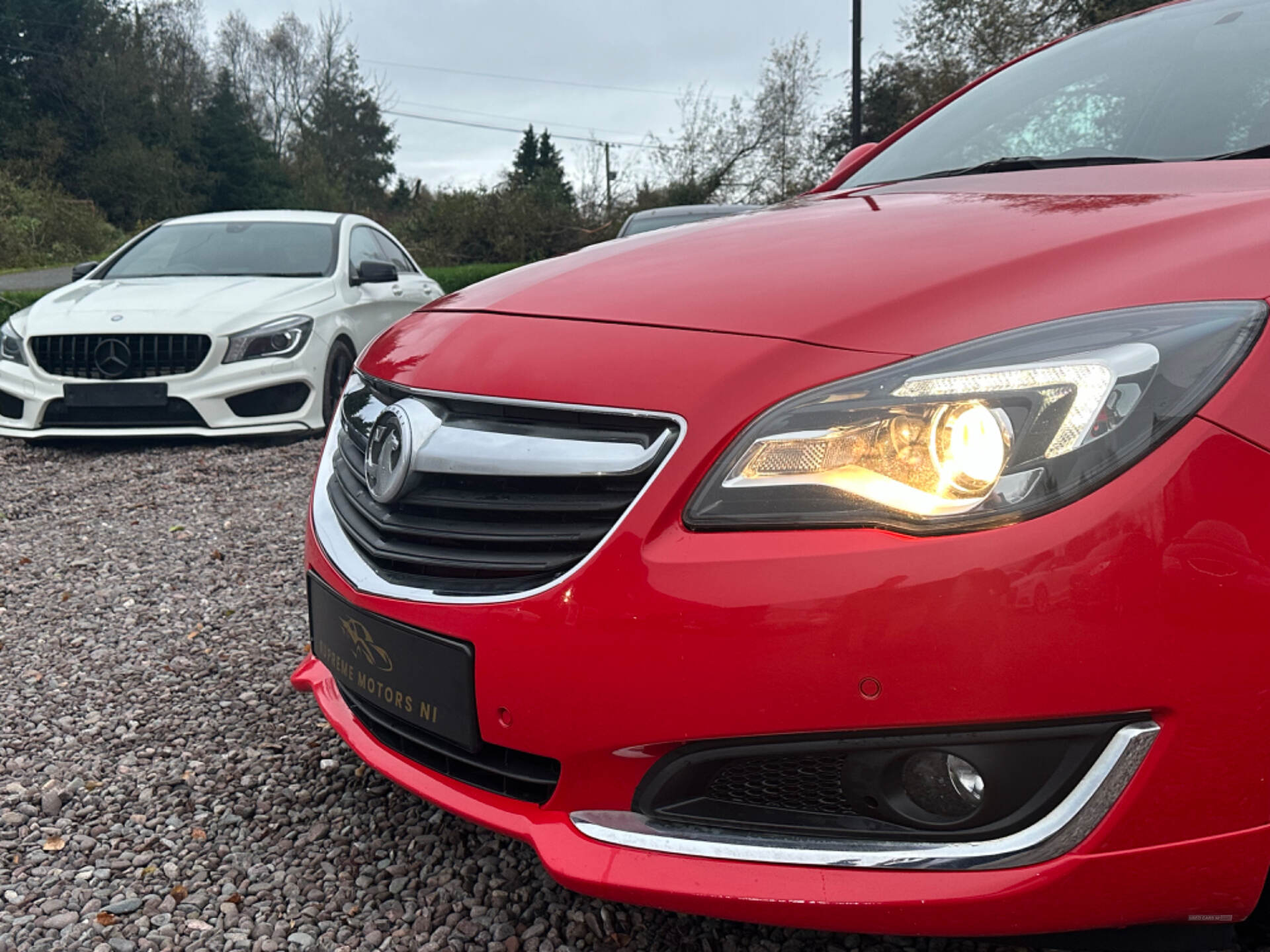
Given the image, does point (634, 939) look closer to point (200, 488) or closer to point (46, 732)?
point (46, 732)

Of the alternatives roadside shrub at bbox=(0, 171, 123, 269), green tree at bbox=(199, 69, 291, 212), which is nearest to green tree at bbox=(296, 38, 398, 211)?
green tree at bbox=(199, 69, 291, 212)

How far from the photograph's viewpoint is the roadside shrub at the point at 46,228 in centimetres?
2625

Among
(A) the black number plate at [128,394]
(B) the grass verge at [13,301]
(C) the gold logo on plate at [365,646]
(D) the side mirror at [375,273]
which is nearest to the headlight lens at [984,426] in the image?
(C) the gold logo on plate at [365,646]

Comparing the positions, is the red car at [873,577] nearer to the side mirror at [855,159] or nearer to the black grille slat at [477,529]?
the black grille slat at [477,529]

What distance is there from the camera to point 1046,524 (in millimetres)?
1143

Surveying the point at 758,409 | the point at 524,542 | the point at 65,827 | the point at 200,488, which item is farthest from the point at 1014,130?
the point at 200,488

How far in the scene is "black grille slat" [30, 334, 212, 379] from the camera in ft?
18.2

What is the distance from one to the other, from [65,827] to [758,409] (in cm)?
172

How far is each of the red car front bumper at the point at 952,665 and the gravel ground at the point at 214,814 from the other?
1.44 feet

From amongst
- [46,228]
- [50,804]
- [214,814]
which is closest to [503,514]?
[214,814]

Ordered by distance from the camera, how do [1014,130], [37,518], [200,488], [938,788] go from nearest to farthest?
1. [938,788]
2. [1014,130]
3. [37,518]
4. [200,488]

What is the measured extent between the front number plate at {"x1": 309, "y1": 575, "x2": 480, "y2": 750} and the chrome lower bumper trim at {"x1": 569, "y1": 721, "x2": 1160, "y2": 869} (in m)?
0.26

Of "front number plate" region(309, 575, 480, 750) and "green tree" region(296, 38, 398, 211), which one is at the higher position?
"green tree" region(296, 38, 398, 211)

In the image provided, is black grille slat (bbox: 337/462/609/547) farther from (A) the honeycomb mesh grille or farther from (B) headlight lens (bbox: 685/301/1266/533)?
(A) the honeycomb mesh grille
